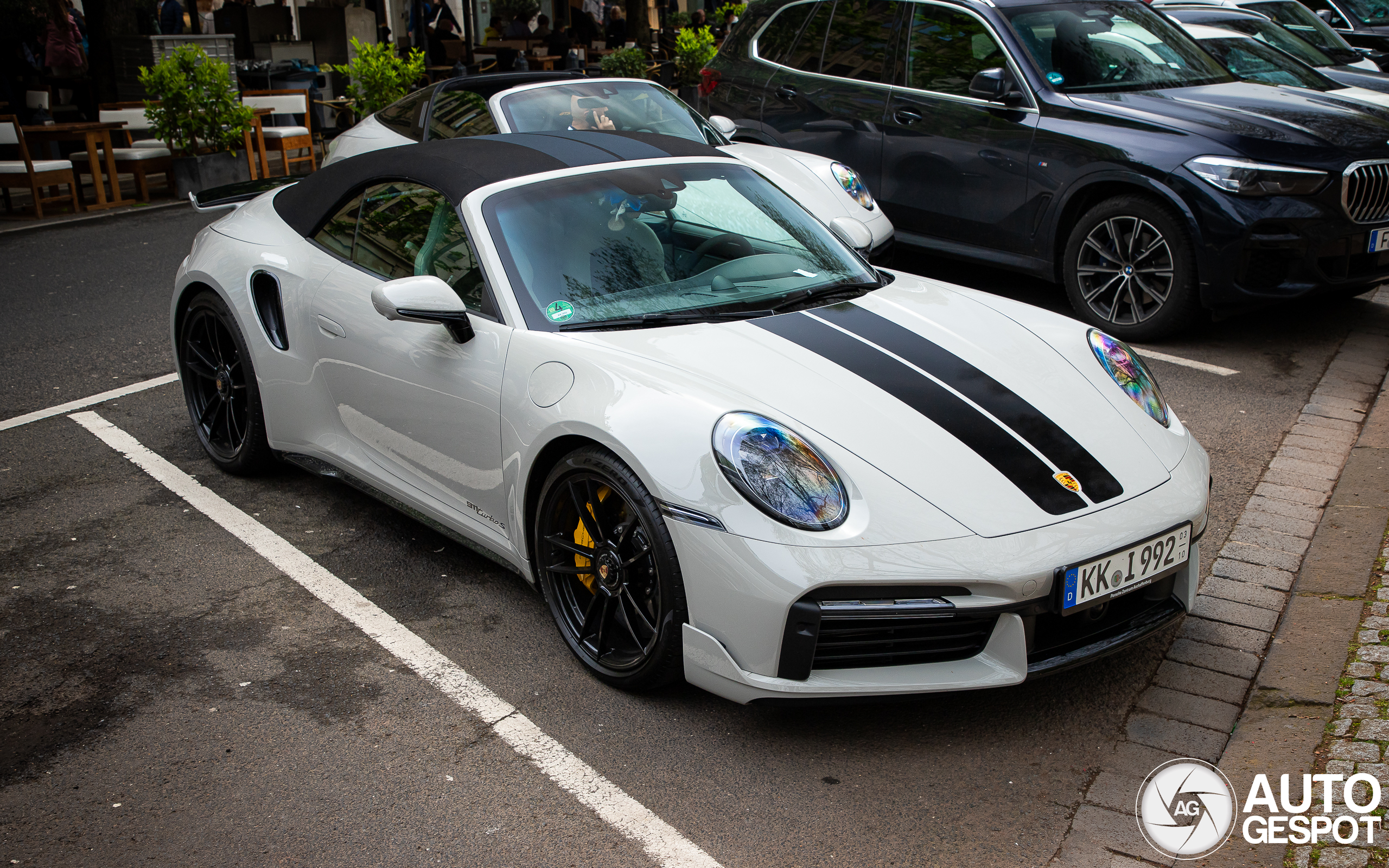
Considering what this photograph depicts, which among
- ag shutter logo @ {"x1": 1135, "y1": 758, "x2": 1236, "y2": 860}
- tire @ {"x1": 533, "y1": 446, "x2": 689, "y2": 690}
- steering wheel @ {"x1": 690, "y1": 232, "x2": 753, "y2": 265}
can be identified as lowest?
ag shutter logo @ {"x1": 1135, "y1": 758, "x2": 1236, "y2": 860}

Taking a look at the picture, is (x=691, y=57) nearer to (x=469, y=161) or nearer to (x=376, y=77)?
(x=376, y=77)

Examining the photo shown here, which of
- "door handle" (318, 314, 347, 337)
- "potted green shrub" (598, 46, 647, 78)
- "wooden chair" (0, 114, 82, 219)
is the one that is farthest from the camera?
"potted green shrub" (598, 46, 647, 78)

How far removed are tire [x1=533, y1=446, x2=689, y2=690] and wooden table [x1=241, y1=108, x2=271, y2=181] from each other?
1015cm

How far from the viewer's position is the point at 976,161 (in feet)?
22.5

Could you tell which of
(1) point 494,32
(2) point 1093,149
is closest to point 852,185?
(2) point 1093,149

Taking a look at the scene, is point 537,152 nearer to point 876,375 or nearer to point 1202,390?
point 876,375

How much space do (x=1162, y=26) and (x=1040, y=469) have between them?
5.47m

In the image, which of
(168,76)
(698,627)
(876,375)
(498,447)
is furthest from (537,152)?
(168,76)

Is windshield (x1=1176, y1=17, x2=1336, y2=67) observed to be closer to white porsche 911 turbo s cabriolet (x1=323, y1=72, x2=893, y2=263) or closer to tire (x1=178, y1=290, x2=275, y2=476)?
white porsche 911 turbo s cabriolet (x1=323, y1=72, x2=893, y2=263)

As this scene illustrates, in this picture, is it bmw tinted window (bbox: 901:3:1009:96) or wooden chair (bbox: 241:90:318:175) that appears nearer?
bmw tinted window (bbox: 901:3:1009:96)

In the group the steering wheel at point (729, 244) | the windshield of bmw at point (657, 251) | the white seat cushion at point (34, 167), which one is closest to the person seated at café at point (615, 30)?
the white seat cushion at point (34, 167)

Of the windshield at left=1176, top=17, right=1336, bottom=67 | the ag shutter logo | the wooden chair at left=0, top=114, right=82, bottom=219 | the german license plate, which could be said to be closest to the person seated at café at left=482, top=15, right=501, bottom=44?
the wooden chair at left=0, top=114, right=82, bottom=219

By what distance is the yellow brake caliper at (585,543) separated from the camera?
3.19 metres

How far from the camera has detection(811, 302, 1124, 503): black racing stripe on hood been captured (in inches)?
121
